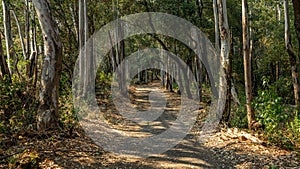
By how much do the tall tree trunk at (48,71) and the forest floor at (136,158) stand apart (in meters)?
0.49

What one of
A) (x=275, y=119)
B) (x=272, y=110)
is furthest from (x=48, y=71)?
(x=275, y=119)

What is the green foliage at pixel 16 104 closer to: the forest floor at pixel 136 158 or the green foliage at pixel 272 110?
the forest floor at pixel 136 158

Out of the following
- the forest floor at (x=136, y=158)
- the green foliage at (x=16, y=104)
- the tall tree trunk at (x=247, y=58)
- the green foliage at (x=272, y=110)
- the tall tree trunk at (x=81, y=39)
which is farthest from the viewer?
the tall tree trunk at (x=81, y=39)

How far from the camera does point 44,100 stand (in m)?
7.03

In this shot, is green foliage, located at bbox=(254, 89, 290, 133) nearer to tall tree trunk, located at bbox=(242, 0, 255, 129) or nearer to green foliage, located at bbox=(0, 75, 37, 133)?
tall tree trunk, located at bbox=(242, 0, 255, 129)

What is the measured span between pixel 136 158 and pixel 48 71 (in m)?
3.45

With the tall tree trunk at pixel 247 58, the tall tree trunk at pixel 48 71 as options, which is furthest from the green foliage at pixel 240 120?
the tall tree trunk at pixel 48 71

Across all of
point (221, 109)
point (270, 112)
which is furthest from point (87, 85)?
point (270, 112)

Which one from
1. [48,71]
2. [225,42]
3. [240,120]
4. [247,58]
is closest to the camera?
[48,71]

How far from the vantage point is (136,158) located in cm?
646

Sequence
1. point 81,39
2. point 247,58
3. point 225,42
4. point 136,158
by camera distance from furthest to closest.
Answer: point 81,39, point 225,42, point 247,58, point 136,158

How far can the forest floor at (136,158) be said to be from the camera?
211 inches

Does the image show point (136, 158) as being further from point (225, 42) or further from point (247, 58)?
point (225, 42)

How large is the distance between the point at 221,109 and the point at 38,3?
6.89 metres
